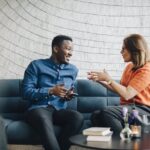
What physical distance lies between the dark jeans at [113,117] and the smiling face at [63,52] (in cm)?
59

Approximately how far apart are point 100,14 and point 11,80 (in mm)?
1100

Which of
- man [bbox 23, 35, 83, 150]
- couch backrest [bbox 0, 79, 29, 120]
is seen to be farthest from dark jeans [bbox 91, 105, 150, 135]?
couch backrest [bbox 0, 79, 29, 120]

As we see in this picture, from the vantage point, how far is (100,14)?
3.85 metres

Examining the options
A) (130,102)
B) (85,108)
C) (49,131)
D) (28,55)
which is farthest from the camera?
(28,55)

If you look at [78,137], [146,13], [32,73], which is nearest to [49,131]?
[78,137]

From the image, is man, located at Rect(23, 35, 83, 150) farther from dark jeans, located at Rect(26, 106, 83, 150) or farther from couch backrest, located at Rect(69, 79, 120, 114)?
couch backrest, located at Rect(69, 79, 120, 114)

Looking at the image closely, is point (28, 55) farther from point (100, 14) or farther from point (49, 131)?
point (49, 131)

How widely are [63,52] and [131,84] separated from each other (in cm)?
72

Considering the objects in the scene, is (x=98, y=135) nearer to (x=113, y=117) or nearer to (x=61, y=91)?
(x=113, y=117)

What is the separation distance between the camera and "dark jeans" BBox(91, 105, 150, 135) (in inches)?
111

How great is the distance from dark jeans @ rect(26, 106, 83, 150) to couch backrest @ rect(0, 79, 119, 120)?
1.33 ft

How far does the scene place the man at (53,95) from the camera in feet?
9.60

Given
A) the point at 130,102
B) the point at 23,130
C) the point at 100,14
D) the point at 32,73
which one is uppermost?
the point at 100,14

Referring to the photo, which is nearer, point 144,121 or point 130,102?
point 144,121
